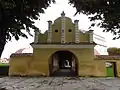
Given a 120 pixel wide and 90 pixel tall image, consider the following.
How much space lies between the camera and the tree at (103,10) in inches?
339

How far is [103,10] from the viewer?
9.09 meters

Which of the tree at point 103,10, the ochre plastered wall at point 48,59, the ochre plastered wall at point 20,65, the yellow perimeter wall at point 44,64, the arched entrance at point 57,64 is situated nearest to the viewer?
the tree at point 103,10

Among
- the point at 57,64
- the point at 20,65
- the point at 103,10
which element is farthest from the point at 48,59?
the point at 57,64

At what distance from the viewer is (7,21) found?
36.7 feet

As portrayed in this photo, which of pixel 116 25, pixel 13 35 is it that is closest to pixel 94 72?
pixel 13 35

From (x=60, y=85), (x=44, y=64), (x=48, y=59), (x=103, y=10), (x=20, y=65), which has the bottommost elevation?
(x=60, y=85)

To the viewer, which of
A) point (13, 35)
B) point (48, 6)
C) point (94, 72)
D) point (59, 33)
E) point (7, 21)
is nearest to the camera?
point (7, 21)

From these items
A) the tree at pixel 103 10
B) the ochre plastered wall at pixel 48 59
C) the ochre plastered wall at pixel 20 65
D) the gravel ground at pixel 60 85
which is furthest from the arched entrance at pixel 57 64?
the tree at pixel 103 10

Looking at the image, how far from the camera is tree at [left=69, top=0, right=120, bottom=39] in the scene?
8.60m

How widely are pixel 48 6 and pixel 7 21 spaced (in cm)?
252

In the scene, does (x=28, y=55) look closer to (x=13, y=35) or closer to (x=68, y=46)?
(x=68, y=46)

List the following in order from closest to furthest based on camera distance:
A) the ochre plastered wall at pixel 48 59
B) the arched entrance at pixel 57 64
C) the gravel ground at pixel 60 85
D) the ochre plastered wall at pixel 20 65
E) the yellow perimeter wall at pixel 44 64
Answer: the gravel ground at pixel 60 85, the yellow perimeter wall at pixel 44 64, the ochre plastered wall at pixel 48 59, the ochre plastered wall at pixel 20 65, the arched entrance at pixel 57 64

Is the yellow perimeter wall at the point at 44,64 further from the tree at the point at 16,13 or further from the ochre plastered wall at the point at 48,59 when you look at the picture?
the tree at the point at 16,13

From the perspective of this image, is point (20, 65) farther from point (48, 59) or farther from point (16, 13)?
point (16, 13)
